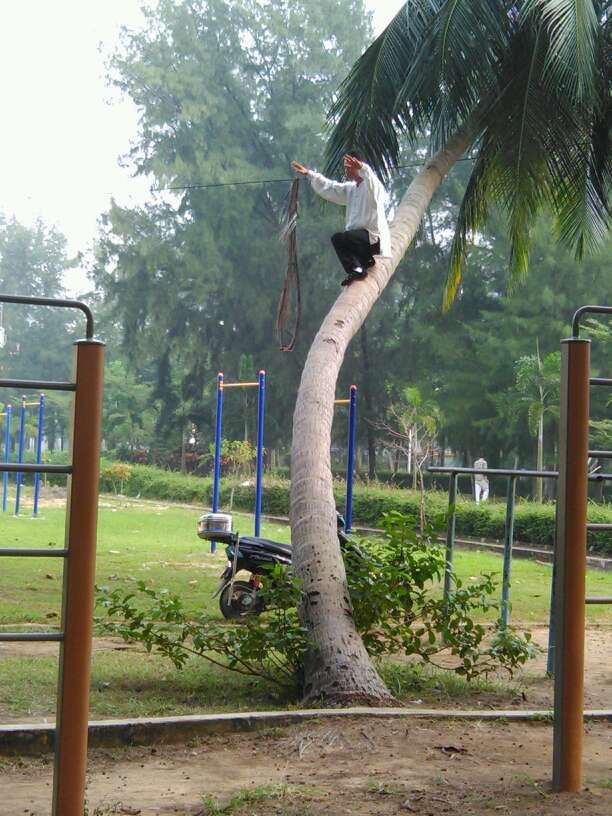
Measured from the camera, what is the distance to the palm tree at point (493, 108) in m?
9.16

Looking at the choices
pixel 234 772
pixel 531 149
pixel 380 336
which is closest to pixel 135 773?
pixel 234 772

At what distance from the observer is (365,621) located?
639cm

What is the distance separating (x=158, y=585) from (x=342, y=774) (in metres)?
7.40

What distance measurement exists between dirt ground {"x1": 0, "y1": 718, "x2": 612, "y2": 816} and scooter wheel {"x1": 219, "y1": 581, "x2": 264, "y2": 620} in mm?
3697

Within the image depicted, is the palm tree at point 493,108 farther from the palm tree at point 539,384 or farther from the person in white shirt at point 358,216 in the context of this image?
the palm tree at point 539,384

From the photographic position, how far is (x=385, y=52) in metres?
10.1

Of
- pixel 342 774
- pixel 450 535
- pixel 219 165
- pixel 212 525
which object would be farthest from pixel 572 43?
pixel 219 165

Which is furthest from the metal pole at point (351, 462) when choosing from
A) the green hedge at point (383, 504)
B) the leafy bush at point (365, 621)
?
the leafy bush at point (365, 621)

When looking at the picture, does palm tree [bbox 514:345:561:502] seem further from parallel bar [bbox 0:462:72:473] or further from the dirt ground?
parallel bar [bbox 0:462:72:473]

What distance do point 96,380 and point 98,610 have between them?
597cm

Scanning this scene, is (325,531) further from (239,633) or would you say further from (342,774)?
(342,774)

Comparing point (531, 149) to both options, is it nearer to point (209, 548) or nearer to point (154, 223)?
point (209, 548)

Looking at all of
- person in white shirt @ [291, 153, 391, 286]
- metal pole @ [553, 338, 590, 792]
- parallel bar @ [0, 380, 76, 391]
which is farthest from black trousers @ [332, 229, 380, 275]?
parallel bar @ [0, 380, 76, 391]

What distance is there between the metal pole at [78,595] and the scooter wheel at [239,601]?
5.09m
